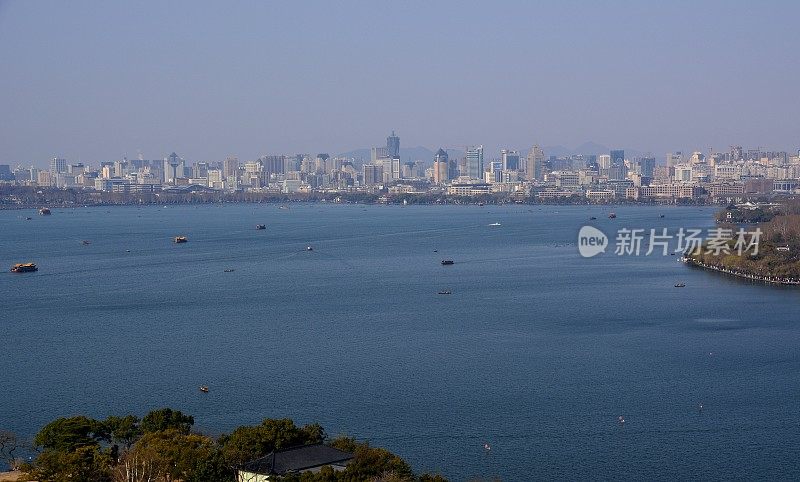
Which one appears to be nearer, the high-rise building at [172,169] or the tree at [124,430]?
the tree at [124,430]

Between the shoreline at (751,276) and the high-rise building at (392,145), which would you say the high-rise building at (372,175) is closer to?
the high-rise building at (392,145)

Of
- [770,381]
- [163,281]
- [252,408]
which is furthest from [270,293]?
[770,381]

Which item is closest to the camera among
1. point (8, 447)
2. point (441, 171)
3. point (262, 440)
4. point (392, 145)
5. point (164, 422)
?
point (262, 440)

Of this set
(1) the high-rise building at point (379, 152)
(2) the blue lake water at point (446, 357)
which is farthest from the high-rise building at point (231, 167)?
(2) the blue lake water at point (446, 357)

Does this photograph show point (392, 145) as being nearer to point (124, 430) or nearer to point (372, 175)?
point (372, 175)

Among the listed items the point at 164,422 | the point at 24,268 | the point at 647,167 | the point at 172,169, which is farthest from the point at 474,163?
the point at 164,422

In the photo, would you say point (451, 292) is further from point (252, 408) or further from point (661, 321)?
point (252, 408)
